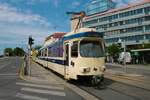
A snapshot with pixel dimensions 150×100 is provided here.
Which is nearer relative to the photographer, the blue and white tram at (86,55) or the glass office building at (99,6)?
the blue and white tram at (86,55)

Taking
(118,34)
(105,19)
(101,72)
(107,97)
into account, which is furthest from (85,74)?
(105,19)

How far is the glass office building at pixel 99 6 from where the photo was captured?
112 metres

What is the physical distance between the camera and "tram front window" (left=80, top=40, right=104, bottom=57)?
17.5 m

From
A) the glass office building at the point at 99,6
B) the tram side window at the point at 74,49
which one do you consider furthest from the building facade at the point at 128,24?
the tram side window at the point at 74,49

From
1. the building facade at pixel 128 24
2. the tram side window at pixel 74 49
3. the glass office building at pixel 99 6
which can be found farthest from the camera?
the glass office building at pixel 99 6

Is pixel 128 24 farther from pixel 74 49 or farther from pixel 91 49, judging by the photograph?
pixel 91 49

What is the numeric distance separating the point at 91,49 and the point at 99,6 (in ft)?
324

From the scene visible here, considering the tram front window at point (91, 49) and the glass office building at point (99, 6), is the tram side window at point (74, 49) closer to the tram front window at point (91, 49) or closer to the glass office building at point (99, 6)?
the tram front window at point (91, 49)

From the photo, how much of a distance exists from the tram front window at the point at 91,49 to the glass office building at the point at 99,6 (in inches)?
3708

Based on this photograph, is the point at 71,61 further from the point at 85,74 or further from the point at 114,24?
the point at 114,24

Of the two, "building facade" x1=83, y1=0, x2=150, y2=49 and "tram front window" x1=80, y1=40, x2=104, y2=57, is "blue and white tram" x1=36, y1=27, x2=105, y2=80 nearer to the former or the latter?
"tram front window" x1=80, y1=40, x2=104, y2=57

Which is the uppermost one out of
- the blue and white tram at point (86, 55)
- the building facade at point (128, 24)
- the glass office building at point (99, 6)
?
the glass office building at point (99, 6)

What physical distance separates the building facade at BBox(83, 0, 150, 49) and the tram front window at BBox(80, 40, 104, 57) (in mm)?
63265

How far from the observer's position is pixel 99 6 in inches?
4515
